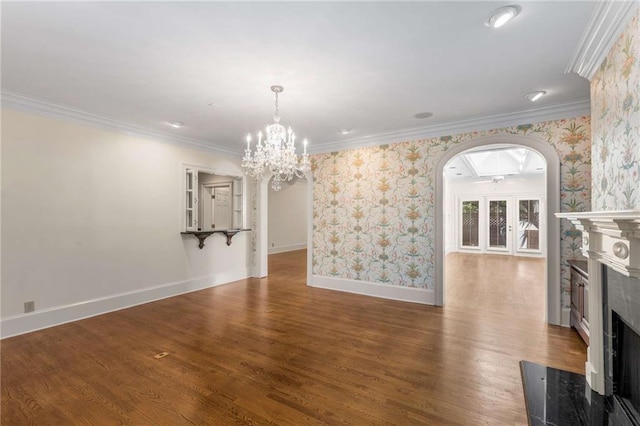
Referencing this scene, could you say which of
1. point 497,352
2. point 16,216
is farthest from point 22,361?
point 497,352

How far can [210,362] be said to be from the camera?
8.91 feet

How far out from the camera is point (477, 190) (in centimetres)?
1034

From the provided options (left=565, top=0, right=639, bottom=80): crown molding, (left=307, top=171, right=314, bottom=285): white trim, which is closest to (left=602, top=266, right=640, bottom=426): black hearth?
(left=565, top=0, right=639, bottom=80): crown molding

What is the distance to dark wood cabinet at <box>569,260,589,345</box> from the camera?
9.73ft

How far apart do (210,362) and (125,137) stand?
3.63m

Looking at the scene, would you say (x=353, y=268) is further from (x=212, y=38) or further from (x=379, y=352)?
(x=212, y=38)

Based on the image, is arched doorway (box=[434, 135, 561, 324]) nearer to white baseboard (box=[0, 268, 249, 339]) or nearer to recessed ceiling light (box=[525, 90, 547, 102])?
recessed ceiling light (box=[525, 90, 547, 102])

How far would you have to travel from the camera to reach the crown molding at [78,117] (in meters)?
3.32

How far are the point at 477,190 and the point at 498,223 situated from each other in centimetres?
135

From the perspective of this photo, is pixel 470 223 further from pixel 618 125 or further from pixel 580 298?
pixel 618 125

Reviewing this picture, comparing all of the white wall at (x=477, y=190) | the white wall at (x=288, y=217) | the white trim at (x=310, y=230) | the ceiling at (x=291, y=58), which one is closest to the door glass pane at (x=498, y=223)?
the white wall at (x=477, y=190)

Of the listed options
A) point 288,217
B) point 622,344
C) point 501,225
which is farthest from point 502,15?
point 501,225

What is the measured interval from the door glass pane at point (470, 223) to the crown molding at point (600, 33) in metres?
8.64

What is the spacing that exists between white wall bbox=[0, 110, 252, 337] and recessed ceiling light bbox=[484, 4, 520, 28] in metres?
4.82
